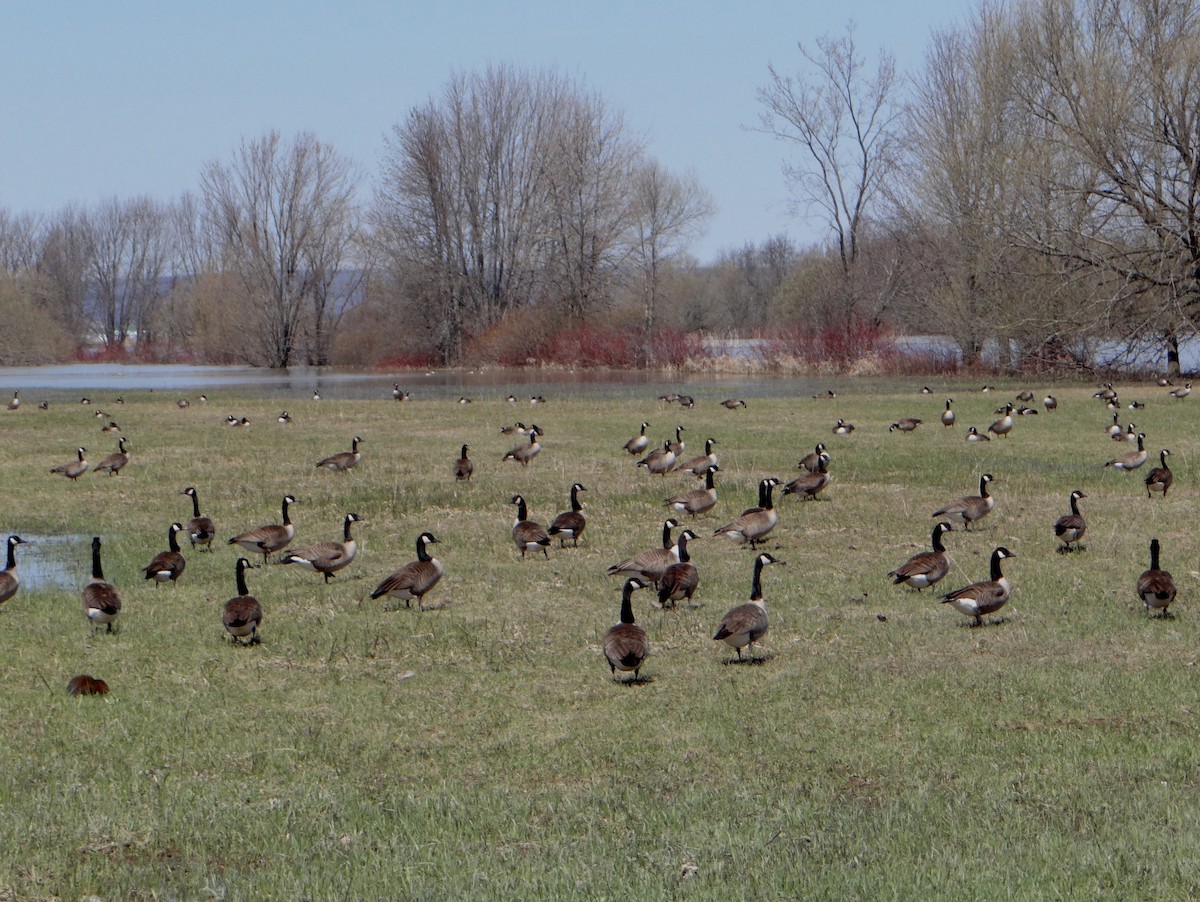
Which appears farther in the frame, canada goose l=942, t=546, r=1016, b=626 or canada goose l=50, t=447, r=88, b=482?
canada goose l=50, t=447, r=88, b=482

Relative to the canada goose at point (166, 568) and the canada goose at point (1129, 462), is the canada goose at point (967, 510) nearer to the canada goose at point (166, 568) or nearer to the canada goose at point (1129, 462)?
the canada goose at point (1129, 462)

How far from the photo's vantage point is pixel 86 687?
902 centimetres

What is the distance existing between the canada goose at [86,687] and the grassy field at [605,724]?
19 cm

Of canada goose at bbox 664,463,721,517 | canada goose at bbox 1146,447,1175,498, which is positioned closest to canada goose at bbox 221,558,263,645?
canada goose at bbox 664,463,721,517

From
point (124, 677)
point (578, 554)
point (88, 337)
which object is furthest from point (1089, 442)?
point (88, 337)

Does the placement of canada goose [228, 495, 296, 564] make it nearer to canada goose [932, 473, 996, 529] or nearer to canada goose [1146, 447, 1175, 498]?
canada goose [932, 473, 996, 529]

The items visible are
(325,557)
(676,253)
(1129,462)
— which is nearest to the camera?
(325,557)

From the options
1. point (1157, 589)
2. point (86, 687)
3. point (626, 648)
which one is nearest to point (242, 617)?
point (86, 687)

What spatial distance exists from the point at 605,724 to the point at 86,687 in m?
3.71

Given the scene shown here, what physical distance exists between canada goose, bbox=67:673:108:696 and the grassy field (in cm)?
19

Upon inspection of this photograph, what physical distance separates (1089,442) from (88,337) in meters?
118

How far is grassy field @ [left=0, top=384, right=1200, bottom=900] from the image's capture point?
576cm

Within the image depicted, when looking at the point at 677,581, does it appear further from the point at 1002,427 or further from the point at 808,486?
the point at 1002,427

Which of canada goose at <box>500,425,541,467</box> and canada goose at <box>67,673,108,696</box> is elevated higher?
canada goose at <box>500,425,541,467</box>
